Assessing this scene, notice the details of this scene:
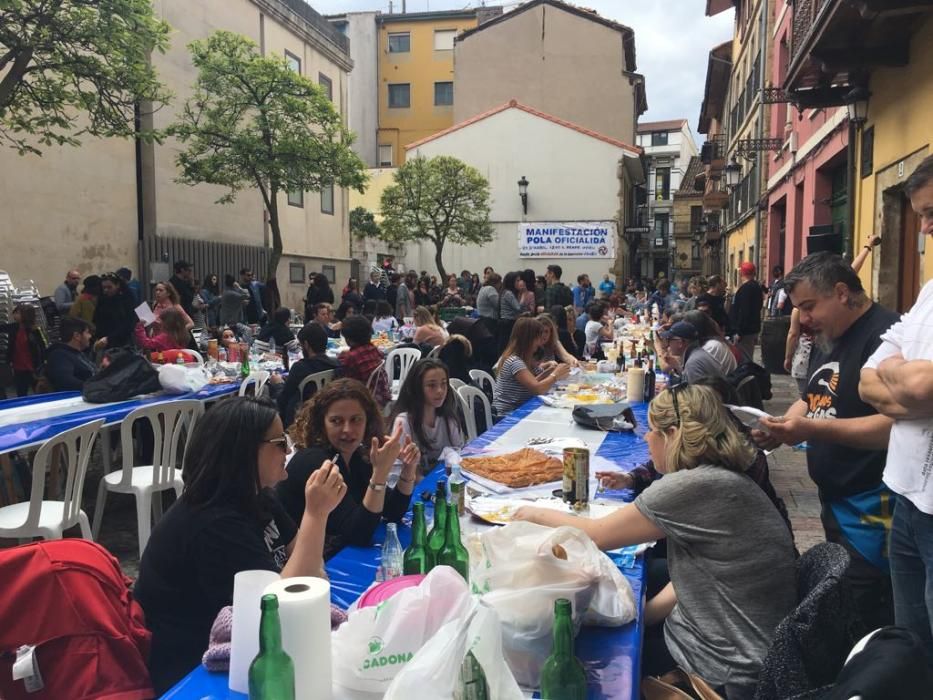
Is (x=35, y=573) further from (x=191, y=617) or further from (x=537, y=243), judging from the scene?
(x=537, y=243)

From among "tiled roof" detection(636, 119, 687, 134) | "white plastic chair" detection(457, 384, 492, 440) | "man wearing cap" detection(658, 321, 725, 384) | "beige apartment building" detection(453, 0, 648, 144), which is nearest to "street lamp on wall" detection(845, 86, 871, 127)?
"man wearing cap" detection(658, 321, 725, 384)

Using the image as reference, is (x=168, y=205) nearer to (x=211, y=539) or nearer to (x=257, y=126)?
(x=257, y=126)

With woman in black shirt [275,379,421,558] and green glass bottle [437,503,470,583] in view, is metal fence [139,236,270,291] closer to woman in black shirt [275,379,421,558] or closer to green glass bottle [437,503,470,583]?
woman in black shirt [275,379,421,558]

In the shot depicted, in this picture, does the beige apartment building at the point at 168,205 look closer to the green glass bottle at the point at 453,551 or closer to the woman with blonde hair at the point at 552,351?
the woman with blonde hair at the point at 552,351

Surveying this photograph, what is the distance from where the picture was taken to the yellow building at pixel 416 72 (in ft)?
126

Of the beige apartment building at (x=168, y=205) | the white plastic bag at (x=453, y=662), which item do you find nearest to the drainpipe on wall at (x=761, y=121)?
the beige apartment building at (x=168, y=205)

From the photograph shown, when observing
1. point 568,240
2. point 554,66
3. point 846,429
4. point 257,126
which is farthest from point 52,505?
point 554,66

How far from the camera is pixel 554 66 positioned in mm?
29828

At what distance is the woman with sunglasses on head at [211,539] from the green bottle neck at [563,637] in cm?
79

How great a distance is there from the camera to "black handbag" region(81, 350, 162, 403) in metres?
5.65

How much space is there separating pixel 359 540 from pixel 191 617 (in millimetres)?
706

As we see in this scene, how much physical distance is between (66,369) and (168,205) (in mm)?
10179

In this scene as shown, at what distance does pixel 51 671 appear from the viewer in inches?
66.2

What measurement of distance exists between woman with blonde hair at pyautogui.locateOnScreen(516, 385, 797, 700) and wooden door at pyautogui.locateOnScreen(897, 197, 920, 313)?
6.43 m
